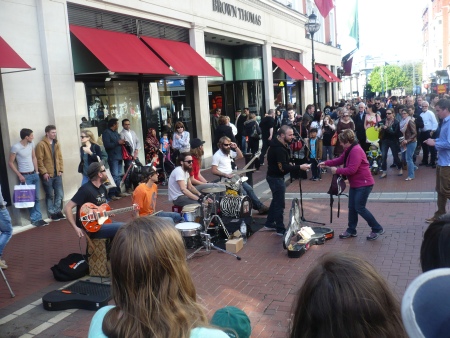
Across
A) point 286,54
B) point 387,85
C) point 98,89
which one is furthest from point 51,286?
point 387,85

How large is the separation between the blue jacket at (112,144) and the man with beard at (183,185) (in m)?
4.33

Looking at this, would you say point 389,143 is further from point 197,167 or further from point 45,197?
point 45,197

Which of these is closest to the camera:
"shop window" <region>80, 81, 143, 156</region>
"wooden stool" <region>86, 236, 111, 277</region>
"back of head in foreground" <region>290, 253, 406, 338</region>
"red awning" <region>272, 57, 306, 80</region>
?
"back of head in foreground" <region>290, 253, 406, 338</region>

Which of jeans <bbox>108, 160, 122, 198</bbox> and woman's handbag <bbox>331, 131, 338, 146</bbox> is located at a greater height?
woman's handbag <bbox>331, 131, 338, 146</bbox>

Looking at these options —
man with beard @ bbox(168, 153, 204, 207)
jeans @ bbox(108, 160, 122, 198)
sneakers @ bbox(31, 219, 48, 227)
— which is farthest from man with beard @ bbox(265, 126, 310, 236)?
jeans @ bbox(108, 160, 122, 198)

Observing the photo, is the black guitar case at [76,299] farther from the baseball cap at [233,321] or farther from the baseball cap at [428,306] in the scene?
the baseball cap at [428,306]

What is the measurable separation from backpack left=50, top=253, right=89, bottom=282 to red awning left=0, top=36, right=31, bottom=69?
411cm

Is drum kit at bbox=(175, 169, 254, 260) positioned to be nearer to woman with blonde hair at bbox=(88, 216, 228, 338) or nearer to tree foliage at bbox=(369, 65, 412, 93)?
woman with blonde hair at bbox=(88, 216, 228, 338)

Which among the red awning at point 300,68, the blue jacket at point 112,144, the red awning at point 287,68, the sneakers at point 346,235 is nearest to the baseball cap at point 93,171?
the sneakers at point 346,235

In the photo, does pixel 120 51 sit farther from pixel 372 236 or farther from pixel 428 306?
pixel 428 306

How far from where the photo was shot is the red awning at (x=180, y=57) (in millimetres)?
14125

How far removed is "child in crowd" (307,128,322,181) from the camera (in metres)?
13.8

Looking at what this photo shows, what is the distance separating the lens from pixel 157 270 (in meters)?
2.00

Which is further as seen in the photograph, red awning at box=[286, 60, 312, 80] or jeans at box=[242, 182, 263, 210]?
red awning at box=[286, 60, 312, 80]
